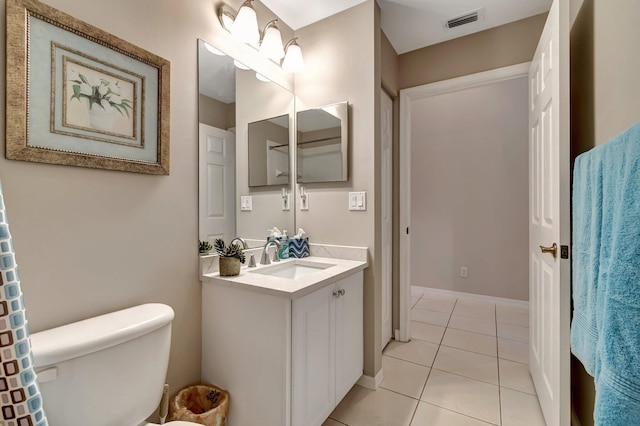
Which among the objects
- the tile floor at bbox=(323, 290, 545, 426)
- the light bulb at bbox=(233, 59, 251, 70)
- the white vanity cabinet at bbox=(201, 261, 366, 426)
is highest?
the light bulb at bbox=(233, 59, 251, 70)

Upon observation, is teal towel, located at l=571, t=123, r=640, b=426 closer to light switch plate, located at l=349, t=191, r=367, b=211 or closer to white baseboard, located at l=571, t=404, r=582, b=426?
white baseboard, located at l=571, t=404, r=582, b=426

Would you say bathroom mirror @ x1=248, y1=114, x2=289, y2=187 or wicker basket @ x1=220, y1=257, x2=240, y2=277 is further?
bathroom mirror @ x1=248, y1=114, x2=289, y2=187

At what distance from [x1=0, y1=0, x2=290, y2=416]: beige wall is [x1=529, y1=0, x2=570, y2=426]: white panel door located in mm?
1696

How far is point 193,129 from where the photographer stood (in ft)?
4.75

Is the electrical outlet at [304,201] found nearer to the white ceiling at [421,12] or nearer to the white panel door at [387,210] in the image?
the white panel door at [387,210]

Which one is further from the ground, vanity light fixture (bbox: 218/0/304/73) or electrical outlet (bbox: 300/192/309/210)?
vanity light fixture (bbox: 218/0/304/73)

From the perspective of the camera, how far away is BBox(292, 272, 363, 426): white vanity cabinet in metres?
1.28

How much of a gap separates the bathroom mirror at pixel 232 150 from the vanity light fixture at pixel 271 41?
15 centimetres

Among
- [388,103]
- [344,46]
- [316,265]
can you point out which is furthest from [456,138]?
[316,265]

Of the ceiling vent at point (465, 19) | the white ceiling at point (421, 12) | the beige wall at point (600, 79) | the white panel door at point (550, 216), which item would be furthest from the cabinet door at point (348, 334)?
the ceiling vent at point (465, 19)

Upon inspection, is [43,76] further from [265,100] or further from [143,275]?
[265,100]

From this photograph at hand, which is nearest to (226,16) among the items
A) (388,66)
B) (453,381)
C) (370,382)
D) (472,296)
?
(388,66)

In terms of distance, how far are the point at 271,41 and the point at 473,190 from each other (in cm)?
297

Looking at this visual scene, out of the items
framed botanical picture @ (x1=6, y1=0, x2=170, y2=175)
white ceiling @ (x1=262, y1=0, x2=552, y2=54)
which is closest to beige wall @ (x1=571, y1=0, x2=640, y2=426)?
white ceiling @ (x1=262, y1=0, x2=552, y2=54)
